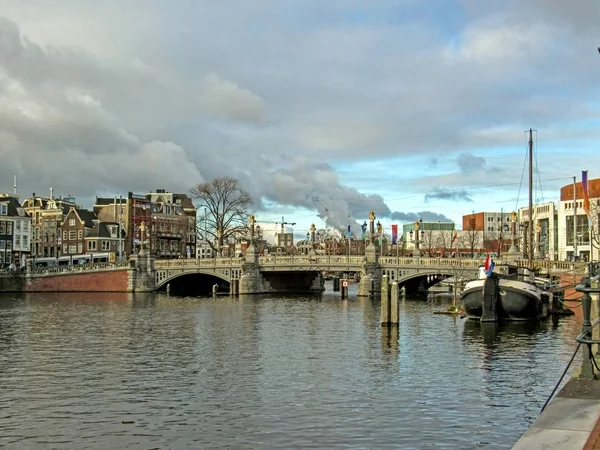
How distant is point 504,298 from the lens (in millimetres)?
47188

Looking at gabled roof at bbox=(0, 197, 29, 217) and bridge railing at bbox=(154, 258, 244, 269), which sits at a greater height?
gabled roof at bbox=(0, 197, 29, 217)

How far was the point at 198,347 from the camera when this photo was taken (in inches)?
1414

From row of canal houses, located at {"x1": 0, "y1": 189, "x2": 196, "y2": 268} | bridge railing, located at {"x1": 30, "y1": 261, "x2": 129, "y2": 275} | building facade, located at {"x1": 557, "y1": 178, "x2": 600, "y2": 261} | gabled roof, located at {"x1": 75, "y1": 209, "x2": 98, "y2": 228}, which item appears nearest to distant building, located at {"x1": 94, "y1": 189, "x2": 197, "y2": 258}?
row of canal houses, located at {"x1": 0, "y1": 189, "x2": 196, "y2": 268}

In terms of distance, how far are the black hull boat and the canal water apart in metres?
1.61

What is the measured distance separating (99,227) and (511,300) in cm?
10245

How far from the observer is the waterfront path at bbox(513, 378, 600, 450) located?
33.6 ft

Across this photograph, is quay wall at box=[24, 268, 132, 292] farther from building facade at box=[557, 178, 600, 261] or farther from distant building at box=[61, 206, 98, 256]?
building facade at box=[557, 178, 600, 261]

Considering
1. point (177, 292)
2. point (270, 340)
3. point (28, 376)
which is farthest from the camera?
point (177, 292)

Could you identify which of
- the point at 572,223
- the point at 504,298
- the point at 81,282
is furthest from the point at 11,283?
the point at 572,223

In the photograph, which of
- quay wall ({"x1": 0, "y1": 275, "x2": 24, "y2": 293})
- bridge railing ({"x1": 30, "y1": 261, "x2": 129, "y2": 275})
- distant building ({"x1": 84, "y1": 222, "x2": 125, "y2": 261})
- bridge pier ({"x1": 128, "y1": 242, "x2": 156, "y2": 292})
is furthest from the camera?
distant building ({"x1": 84, "y1": 222, "x2": 125, "y2": 261})

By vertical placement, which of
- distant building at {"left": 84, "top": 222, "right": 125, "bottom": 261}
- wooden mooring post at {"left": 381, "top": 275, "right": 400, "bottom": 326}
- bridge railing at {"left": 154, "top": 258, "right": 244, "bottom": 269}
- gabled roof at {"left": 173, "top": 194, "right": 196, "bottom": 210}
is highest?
gabled roof at {"left": 173, "top": 194, "right": 196, "bottom": 210}

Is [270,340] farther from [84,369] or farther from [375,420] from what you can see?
[375,420]

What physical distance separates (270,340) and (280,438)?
67.4ft

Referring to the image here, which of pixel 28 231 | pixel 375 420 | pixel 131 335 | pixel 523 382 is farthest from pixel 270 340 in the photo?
pixel 28 231
